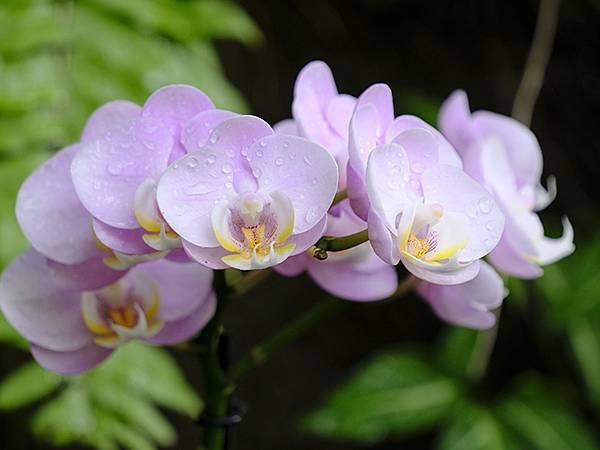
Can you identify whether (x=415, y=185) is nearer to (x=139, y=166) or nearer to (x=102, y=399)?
(x=139, y=166)

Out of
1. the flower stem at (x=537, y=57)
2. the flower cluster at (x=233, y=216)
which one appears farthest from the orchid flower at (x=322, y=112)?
the flower stem at (x=537, y=57)

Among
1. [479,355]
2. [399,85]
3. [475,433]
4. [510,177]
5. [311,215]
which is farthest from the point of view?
[399,85]

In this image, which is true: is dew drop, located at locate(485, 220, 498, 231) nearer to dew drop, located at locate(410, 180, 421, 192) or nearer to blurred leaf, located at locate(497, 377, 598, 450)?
dew drop, located at locate(410, 180, 421, 192)

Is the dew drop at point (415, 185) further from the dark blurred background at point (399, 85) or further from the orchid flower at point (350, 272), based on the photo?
the dark blurred background at point (399, 85)

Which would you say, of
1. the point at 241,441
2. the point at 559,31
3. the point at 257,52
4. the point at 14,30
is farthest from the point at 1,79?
the point at 559,31

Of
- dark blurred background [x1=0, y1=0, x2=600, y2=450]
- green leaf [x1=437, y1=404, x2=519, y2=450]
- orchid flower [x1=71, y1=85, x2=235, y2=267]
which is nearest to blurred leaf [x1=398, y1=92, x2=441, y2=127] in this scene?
dark blurred background [x1=0, y1=0, x2=600, y2=450]

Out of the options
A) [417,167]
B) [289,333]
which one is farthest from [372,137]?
[289,333]
